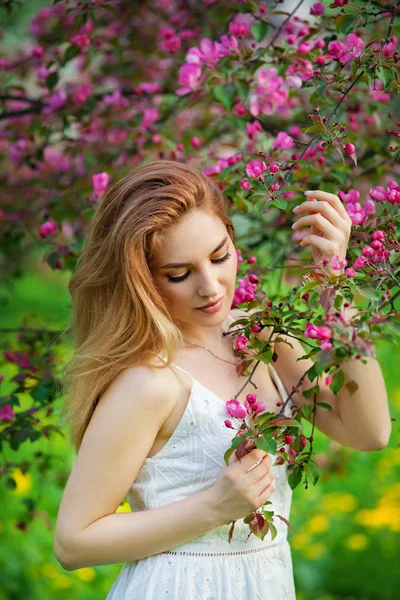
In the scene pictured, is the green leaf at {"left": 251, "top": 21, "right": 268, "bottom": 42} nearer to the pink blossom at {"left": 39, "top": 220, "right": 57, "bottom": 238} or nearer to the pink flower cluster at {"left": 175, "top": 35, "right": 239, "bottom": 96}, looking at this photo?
the pink flower cluster at {"left": 175, "top": 35, "right": 239, "bottom": 96}

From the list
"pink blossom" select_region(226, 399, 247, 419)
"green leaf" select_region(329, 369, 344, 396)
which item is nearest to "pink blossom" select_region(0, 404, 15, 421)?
"pink blossom" select_region(226, 399, 247, 419)

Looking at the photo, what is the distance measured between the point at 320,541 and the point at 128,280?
2.00 meters

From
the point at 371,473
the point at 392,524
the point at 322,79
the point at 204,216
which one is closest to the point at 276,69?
the point at 322,79

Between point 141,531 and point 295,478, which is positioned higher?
point 295,478

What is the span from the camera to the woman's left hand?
1.50 meters

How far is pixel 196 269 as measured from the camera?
159 cm

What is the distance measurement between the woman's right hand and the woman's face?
12.1 inches

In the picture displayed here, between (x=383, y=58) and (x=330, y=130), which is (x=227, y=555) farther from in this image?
(x=383, y=58)

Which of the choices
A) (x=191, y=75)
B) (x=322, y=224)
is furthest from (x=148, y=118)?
(x=322, y=224)

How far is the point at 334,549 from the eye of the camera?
3.13 meters

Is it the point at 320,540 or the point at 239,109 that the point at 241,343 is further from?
the point at 320,540

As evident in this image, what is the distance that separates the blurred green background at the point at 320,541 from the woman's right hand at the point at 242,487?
1.27m

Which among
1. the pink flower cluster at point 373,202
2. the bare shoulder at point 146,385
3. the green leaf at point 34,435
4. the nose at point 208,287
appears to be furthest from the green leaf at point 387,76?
the green leaf at point 34,435

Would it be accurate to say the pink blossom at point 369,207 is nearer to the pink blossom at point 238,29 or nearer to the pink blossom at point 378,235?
the pink blossom at point 378,235
